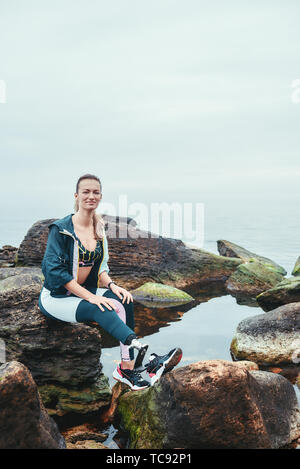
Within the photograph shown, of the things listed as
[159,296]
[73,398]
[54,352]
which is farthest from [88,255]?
[159,296]

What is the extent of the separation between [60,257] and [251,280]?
10.7 meters

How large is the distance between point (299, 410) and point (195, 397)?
206 cm

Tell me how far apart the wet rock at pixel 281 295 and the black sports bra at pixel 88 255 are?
24.8 ft

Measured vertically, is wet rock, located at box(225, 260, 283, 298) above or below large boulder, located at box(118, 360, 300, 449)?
below

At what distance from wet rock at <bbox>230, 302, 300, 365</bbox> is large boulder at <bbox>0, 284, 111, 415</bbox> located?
3.16 meters

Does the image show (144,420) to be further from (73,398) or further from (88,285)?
(88,285)

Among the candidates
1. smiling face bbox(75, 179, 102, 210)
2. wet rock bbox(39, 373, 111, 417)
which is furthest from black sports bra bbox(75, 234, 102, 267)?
wet rock bbox(39, 373, 111, 417)

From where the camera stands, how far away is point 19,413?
416cm

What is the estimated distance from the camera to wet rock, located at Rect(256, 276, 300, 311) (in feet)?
38.0

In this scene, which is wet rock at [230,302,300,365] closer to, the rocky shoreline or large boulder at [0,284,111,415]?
the rocky shoreline

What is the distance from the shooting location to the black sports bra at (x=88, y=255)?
5520 mm

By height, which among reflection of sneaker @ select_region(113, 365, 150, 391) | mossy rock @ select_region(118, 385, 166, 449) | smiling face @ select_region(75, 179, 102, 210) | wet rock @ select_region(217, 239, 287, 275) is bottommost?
wet rock @ select_region(217, 239, 287, 275)

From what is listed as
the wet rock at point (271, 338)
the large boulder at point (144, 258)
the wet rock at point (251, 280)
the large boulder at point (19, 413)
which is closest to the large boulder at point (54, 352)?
the large boulder at point (19, 413)
